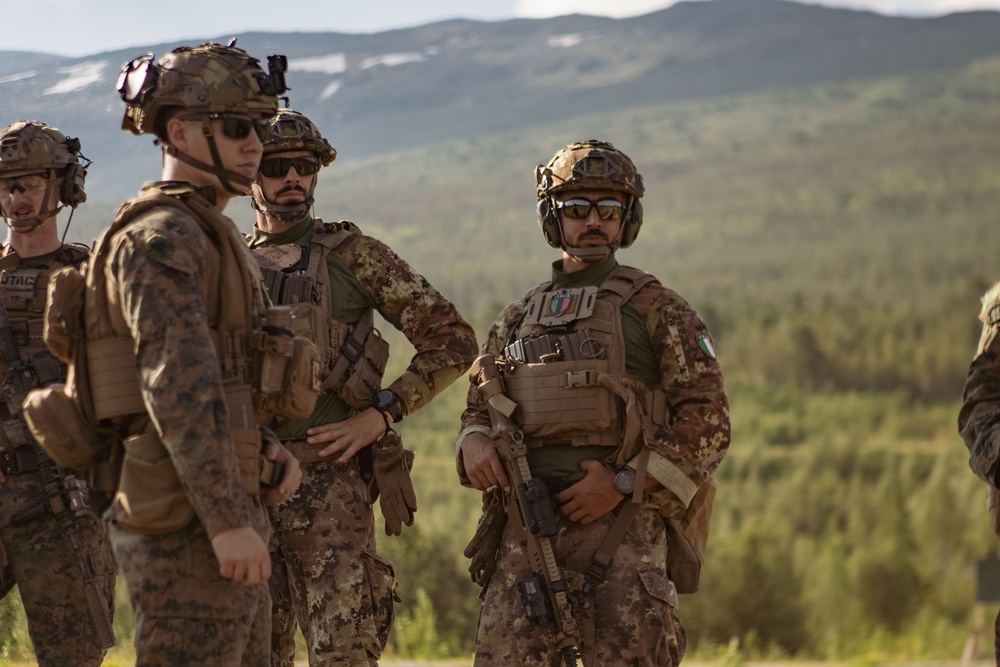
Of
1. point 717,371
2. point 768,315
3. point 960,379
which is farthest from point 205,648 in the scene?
point 768,315

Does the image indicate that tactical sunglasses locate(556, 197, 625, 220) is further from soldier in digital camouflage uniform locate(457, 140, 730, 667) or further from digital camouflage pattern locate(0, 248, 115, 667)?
digital camouflage pattern locate(0, 248, 115, 667)

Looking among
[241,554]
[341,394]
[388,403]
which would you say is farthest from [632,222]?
[241,554]

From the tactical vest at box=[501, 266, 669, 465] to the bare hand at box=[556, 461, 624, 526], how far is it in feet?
0.37

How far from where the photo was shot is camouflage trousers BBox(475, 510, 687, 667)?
5.80 meters

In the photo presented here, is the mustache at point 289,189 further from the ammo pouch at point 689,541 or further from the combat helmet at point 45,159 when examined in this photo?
the ammo pouch at point 689,541

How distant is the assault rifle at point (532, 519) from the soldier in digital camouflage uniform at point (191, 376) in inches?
55.7

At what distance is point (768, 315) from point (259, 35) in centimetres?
9435

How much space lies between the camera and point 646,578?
584 cm

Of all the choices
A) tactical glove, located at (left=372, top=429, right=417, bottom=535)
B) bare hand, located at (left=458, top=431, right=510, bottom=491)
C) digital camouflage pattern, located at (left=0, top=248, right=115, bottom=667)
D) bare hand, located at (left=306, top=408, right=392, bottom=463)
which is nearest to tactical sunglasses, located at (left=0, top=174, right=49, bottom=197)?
digital camouflage pattern, located at (left=0, top=248, right=115, bottom=667)

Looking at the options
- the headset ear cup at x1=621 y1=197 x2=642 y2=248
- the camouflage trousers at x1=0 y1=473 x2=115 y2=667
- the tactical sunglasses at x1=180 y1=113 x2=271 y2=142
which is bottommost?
the camouflage trousers at x1=0 y1=473 x2=115 y2=667

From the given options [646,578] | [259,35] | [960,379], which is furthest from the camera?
[960,379]

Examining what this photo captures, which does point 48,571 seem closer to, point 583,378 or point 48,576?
point 48,576

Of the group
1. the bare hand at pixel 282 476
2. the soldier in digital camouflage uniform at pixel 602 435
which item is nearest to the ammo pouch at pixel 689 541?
the soldier in digital camouflage uniform at pixel 602 435

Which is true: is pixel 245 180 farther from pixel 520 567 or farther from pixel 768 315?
pixel 768 315
